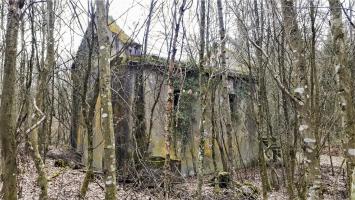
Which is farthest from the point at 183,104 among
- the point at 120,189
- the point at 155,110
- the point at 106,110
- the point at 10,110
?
the point at 10,110

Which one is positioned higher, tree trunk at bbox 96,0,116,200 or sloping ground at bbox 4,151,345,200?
tree trunk at bbox 96,0,116,200

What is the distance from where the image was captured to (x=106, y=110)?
6180 millimetres

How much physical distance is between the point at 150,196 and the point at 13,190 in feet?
21.3

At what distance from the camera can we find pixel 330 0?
217 inches

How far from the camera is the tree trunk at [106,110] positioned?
602 centimetres

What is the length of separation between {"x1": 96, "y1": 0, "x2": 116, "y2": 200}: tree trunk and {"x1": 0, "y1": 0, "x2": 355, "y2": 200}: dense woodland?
2 cm

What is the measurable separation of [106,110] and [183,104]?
9482 mm

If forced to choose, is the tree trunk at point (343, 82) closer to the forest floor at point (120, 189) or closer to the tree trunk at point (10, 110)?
the tree trunk at point (10, 110)

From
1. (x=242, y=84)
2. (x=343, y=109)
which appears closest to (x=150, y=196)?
(x=343, y=109)

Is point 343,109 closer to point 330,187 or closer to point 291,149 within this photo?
point 291,149

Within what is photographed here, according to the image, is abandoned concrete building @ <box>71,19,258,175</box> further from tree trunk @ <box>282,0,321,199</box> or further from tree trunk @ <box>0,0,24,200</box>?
tree trunk @ <box>0,0,24,200</box>

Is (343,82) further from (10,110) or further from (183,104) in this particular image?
(183,104)

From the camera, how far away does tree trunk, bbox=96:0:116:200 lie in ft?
19.7

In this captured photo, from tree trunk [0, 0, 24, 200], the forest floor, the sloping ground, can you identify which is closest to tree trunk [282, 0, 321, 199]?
tree trunk [0, 0, 24, 200]
